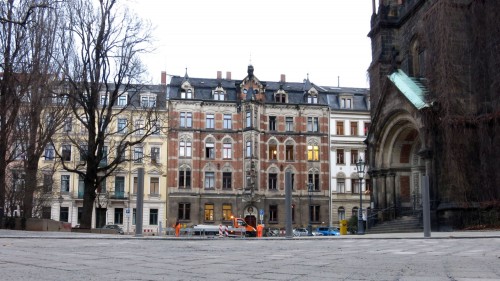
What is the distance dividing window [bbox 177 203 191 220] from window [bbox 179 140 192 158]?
500 cm

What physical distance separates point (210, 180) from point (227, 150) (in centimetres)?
354

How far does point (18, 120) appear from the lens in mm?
25016

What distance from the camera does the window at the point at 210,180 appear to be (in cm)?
5922

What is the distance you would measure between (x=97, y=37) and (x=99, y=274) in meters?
25.3

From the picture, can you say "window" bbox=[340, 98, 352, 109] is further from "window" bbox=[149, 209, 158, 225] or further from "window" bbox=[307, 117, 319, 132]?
A: "window" bbox=[149, 209, 158, 225]

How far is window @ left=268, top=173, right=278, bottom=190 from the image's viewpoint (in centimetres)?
6012

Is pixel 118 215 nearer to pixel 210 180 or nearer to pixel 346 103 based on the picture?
pixel 210 180

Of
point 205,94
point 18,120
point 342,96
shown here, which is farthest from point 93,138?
point 342,96

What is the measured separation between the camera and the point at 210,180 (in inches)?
2341

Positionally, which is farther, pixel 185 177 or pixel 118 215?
pixel 185 177

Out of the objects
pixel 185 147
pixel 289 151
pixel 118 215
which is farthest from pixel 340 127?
pixel 118 215

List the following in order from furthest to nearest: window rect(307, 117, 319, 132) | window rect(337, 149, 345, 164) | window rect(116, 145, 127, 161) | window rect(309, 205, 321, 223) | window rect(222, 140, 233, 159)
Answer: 1. window rect(307, 117, 319, 132)
2. window rect(337, 149, 345, 164)
3. window rect(222, 140, 233, 159)
4. window rect(309, 205, 321, 223)
5. window rect(116, 145, 127, 161)

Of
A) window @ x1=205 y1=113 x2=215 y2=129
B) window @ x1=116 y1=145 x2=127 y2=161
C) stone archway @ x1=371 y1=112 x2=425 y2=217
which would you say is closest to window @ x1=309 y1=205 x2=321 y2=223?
window @ x1=205 y1=113 x2=215 y2=129

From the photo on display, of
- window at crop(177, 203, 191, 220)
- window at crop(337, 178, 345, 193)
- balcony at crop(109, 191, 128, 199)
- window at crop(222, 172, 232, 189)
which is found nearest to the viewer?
window at crop(177, 203, 191, 220)
